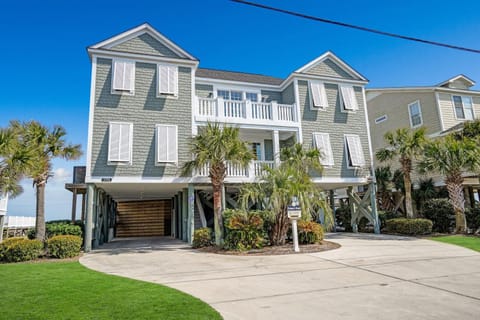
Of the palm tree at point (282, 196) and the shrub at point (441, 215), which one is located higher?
the palm tree at point (282, 196)

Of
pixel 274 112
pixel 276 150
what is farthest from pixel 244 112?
pixel 276 150

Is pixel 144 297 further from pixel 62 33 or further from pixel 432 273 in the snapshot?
pixel 62 33

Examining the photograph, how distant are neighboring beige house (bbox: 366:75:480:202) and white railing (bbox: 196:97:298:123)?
11.0 meters

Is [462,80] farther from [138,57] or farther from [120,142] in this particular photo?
[120,142]

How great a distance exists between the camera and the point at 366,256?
379 inches

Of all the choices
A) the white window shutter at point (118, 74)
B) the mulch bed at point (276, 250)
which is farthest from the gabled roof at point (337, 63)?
the mulch bed at point (276, 250)

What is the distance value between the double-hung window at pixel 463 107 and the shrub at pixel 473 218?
362 inches

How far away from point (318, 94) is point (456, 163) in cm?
755

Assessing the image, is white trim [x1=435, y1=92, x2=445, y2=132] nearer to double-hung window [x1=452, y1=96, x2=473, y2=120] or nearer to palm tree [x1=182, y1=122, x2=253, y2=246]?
double-hung window [x1=452, y1=96, x2=473, y2=120]

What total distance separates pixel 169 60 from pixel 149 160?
16.2ft

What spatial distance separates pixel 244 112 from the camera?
15.9 m

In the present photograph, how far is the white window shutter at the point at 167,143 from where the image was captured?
1384cm

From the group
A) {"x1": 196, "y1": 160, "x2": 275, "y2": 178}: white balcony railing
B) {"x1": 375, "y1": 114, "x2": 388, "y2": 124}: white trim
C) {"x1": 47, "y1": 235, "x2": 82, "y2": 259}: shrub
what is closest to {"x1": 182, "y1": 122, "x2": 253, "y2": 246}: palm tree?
{"x1": 196, "y1": 160, "x2": 275, "y2": 178}: white balcony railing

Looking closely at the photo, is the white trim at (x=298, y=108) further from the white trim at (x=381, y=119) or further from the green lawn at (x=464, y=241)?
the white trim at (x=381, y=119)
